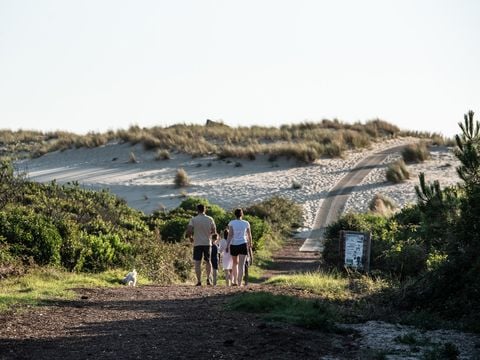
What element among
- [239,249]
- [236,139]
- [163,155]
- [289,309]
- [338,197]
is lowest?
[338,197]

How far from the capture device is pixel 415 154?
195ft

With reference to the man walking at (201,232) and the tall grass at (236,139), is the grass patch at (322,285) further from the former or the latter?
the tall grass at (236,139)

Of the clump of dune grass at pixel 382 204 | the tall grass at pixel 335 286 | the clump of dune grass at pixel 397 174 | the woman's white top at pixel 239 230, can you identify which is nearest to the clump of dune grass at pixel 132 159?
the clump of dune grass at pixel 397 174

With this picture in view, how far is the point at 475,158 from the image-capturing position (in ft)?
50.8

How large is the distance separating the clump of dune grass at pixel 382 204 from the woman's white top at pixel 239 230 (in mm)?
21107

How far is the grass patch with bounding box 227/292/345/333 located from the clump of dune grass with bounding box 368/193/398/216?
26.3 metres

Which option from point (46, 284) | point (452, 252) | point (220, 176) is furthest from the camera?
point (220, 176)

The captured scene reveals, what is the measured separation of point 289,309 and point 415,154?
47.6 meters

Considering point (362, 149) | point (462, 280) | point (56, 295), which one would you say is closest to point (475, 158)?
point (462, 280)

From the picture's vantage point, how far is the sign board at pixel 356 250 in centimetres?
2295

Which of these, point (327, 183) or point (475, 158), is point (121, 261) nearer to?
point (475, 158)

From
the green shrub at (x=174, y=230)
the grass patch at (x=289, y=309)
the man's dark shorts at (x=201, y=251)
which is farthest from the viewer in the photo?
the green shrub at (x=174, y=230)

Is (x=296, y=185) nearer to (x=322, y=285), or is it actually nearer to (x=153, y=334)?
(x=322, y=285)

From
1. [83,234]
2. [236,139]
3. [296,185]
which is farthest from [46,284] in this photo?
[236,139]
